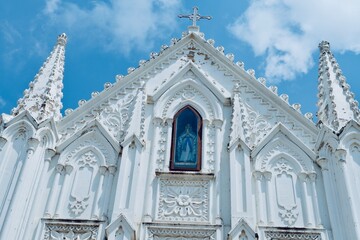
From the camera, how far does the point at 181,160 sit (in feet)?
41.6

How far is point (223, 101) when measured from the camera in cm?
1389

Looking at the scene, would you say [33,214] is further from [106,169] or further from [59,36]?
[59,36]

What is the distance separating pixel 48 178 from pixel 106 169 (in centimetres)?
132

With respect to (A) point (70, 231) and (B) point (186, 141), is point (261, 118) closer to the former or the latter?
(B) point (186, 141)

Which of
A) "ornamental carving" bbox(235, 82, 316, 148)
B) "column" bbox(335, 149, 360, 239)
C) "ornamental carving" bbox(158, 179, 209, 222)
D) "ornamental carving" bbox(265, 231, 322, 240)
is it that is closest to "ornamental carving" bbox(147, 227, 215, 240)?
"ornamental carving" bbox(158, 179, 209, 222)

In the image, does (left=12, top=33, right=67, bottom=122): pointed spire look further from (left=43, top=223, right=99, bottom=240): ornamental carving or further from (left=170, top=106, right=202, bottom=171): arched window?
(left=170, top=106, right=202, bottom=171): arched window

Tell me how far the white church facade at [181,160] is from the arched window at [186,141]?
0.03 m

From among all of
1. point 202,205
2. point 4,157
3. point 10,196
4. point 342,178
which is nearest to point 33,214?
point 10,196

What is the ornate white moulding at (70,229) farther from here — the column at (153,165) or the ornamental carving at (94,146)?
the ornamental carving at (94,146)

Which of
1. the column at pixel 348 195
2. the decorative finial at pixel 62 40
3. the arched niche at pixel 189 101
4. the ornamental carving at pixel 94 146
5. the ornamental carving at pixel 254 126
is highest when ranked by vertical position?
the decorative finial at pixel 62 40

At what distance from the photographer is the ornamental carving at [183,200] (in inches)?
447

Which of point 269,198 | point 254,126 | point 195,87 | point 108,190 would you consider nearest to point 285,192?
point 269,198

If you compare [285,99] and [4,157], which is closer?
[4,157]

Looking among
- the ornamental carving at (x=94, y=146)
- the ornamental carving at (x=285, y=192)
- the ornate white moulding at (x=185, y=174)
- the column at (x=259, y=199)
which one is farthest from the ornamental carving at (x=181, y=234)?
the ornamental carving at (x=94, y=146)
